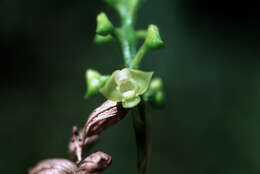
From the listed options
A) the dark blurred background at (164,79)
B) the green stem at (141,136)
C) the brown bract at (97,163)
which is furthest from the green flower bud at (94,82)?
the dark blurred background at (164,79)

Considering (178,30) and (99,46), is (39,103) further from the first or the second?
(178,30)

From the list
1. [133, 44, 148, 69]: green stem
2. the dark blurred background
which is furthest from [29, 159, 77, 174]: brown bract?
the dark blurred background

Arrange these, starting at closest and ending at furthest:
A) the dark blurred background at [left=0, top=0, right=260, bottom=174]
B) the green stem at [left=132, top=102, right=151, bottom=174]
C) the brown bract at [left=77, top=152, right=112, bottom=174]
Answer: the brown bract at [left=77, top=152, right=112, bottom=174] → the green stem at [left=132, top=102, right=151, bottom=174] → the dark blurred background at [left=0, top=0, right=260, bottom=174]

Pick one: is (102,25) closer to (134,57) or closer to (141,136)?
(134,57)

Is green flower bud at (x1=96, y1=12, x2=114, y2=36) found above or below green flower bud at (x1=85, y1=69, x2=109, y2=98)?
above

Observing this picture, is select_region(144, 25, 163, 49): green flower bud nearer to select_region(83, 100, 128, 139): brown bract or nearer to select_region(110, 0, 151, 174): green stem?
select_region(110, 0, 151, 174): green stem
